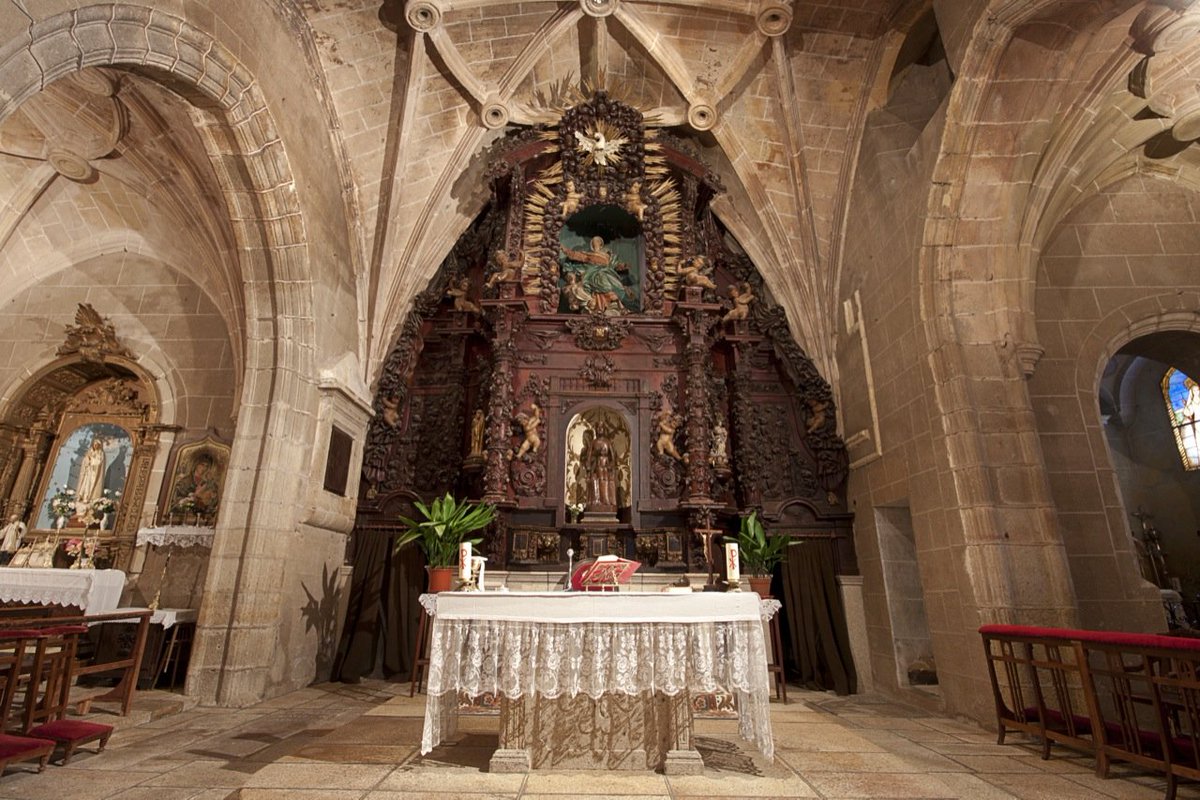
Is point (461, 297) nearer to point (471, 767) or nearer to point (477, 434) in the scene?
point (477, 434)

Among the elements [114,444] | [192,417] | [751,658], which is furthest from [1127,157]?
[114,444]

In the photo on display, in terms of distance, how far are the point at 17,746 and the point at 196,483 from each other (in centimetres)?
578

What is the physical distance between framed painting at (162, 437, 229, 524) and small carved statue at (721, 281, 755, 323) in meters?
8.21

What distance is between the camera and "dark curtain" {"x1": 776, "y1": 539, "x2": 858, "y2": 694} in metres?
8.17

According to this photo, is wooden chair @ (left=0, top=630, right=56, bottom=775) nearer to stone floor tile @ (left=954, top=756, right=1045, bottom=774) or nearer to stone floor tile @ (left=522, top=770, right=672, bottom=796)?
stone floor tile @ (left=522, top=770, right=672, bottom=796)

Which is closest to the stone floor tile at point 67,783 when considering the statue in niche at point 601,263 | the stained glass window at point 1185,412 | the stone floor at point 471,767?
the stone floor at point 471,767

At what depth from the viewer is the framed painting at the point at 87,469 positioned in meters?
8.80

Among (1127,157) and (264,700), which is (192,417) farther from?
(1127,157)

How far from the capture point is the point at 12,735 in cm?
388

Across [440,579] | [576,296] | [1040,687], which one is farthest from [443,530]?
[1040,687]

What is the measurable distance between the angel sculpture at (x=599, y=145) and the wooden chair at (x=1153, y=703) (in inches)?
369

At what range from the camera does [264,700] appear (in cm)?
663

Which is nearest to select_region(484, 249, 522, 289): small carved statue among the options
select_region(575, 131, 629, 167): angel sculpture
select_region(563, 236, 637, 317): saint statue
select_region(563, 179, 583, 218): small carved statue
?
select_region(563, 236, 637, 317): saint statue

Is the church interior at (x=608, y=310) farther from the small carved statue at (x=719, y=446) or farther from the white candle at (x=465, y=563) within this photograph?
the white candle at (x=465, y=563)
